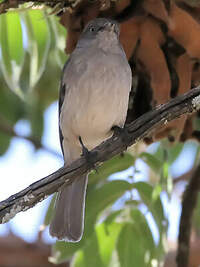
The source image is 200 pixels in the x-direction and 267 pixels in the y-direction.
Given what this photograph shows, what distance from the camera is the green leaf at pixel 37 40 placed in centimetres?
263

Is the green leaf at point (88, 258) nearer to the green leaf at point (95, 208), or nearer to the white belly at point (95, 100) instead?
the green leaf at point (95, 208)

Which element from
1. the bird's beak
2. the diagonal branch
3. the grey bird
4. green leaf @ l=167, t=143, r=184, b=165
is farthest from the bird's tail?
the bird's beak

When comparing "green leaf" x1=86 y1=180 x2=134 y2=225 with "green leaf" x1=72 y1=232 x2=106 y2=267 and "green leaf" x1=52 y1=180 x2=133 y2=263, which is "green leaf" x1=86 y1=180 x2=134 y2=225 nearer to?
"green leaf" x1=52 y1=180 x2=133 y2=263

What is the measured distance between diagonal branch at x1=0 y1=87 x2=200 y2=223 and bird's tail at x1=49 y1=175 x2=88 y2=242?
546 millimetres

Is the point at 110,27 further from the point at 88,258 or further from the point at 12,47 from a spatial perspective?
the point at 88,258

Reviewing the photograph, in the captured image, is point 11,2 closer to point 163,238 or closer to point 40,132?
point 163,238

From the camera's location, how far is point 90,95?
290 cm

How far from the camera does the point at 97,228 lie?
2754mm

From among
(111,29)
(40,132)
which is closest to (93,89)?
(111,29)

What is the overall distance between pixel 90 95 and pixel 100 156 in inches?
38.6

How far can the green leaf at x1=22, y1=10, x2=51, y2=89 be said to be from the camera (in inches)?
103

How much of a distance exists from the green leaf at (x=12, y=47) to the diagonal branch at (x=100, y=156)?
752 mm

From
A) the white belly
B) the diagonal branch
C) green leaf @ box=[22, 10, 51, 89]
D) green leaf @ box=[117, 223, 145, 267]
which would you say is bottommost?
the diagonal branch

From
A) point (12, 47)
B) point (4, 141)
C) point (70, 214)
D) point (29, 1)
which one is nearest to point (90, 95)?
point (12, 47)
